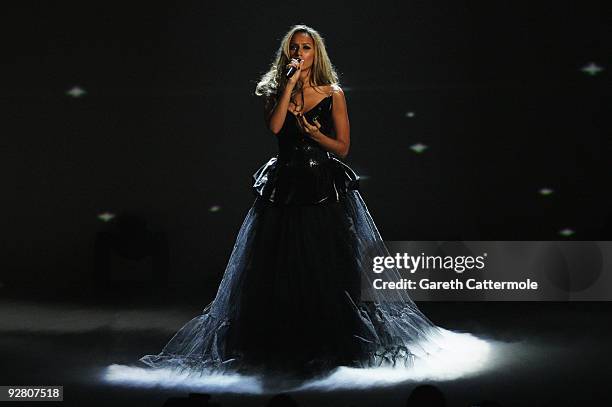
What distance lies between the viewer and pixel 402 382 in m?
2.78

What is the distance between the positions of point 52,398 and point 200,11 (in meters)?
1.55

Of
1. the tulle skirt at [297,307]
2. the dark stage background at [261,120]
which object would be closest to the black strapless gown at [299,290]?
the tulle skirt at [297,307]

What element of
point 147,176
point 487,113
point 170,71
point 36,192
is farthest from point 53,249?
point 487,113

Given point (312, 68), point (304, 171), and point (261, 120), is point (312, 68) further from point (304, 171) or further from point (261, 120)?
→ point (261, 120)

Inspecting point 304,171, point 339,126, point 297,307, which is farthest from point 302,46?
point 297,307

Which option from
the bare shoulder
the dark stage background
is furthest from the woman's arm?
the dark stage background

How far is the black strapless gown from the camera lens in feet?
9.34

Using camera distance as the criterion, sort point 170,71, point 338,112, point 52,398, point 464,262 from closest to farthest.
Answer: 1. point 52,398
2. point 338,112
3. point 464,262
4. point 170,71

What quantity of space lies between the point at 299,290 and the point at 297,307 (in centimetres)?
5

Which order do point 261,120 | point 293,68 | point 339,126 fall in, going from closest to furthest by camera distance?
point 293,68
point 339,126
point 261,120

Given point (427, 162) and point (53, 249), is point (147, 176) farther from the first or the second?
point (427, 162)

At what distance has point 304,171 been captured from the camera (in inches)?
116

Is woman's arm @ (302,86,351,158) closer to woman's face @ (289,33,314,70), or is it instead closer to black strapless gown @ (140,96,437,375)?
black strapless gown @ (140,96,437,375)

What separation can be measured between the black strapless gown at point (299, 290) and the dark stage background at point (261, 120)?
0.54 metres
